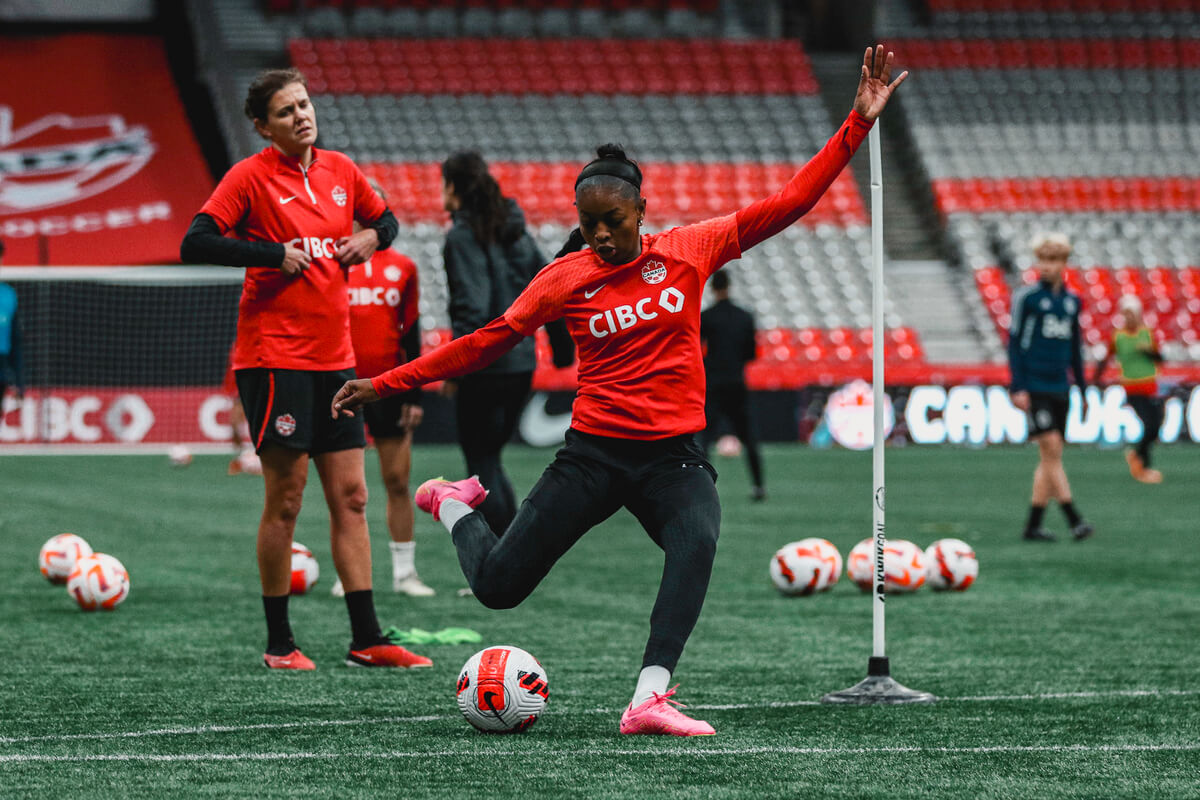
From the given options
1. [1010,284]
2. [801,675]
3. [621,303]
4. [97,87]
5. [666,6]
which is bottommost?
[801,675]

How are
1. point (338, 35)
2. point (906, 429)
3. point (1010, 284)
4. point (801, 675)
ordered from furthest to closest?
point (338, 35) < point (1010, 284) < point (906, 429) < point (801, 675)

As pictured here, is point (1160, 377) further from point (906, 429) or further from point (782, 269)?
point (782, 269)

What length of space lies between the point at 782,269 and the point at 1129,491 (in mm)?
12491

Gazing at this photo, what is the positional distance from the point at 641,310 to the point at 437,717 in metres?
1.44

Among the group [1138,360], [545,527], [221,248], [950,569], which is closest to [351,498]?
[221,248]

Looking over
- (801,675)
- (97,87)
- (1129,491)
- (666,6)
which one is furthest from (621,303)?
(666,6)

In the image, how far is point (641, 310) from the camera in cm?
501

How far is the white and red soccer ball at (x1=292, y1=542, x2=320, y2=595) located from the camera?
28.6ft

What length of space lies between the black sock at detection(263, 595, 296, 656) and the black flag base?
2039 millimetres

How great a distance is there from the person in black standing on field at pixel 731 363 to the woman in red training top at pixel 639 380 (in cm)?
1083

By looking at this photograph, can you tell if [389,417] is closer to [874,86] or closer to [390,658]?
[390,658]

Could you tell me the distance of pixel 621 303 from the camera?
502 cm

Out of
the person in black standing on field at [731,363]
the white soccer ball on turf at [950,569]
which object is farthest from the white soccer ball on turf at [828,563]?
the person in black standing on field at [731,363]

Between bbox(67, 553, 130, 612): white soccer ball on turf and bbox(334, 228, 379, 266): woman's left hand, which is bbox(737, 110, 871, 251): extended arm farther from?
bbox(67, 553, 130, 612): white soccer ball on turf
